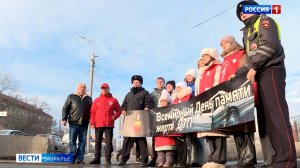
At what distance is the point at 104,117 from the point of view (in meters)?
7.95

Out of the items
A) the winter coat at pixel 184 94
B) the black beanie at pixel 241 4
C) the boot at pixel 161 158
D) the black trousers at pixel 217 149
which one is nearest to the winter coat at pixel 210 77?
the black trousers at pixel 217 149

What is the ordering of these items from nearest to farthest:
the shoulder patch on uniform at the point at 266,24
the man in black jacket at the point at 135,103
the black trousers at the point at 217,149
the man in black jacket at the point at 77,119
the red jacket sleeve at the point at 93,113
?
the shoulder patch on uniform at the point at 266,24, the black trousers at the point at 217,149, the man in black jacket at the point at 135,103, the red jacket sleeve at the point at 93,113, the man in black jacket at the point at 77,119

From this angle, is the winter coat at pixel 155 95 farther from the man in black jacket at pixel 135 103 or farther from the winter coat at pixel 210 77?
the winter coat at pixel 210 77

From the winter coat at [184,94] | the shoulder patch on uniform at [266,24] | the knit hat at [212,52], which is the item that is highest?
the knit hat at [212,52]

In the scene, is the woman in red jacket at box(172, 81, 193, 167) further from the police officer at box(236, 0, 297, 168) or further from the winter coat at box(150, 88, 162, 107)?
the police officer at box(236, 0, 297, 168)

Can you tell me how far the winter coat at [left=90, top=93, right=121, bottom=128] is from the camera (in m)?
7.94

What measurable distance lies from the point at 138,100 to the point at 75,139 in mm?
1884

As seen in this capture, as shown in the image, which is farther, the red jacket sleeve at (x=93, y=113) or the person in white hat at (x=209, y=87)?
the red jacket sleeve at (x=93, y=113)

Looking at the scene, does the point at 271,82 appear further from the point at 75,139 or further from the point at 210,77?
the point at 75,139

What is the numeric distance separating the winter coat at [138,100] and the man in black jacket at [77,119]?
120 cm

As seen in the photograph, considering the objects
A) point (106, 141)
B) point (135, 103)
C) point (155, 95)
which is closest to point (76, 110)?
point (106, 141)

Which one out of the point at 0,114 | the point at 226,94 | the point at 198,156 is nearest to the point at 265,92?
the point at 226,94

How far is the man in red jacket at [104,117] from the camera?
7871mm

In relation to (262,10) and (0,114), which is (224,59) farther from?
(0,114)
